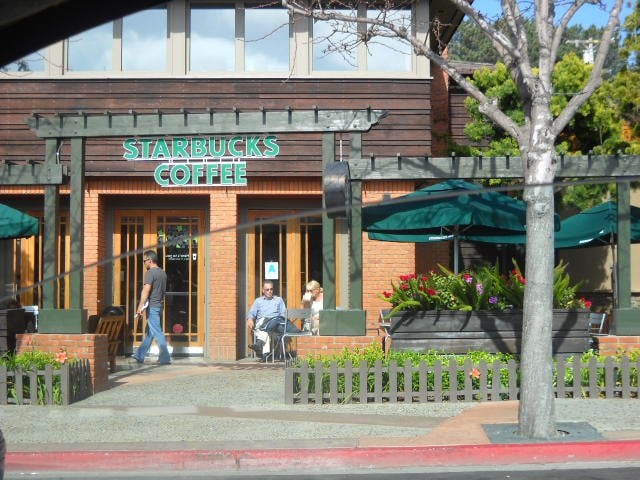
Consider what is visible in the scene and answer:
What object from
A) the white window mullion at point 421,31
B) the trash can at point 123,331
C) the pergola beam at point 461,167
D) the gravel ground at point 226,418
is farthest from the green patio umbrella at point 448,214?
the trash can at point 123,331

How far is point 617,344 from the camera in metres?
11.1

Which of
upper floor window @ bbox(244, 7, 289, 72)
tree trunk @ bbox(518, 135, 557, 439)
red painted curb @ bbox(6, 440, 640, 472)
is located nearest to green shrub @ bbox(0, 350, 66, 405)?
red painted curb @ bbox(6, 440, 640, 472)

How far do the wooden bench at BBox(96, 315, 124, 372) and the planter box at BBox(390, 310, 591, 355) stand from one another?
4.97 meters

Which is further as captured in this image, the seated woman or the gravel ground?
the seated woman

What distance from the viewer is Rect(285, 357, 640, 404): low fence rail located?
10305 millimetres

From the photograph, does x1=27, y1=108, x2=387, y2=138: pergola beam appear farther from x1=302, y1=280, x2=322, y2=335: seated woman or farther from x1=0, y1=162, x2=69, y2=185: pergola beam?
x1=302, y1=280, x2=322, y2=335: seated woman

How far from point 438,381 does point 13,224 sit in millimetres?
6163

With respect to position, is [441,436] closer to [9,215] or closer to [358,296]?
[358,296]

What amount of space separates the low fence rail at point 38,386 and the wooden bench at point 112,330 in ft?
9.78

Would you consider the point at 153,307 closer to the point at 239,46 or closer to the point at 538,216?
the point at 239,46

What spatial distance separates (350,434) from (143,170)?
798cm

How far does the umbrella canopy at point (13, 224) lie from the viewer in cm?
1236

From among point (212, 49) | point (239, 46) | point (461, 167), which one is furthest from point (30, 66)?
point (461, 167)

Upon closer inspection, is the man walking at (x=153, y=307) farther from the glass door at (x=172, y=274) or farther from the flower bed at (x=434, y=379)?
the flower bed at (x=434, y=379)
